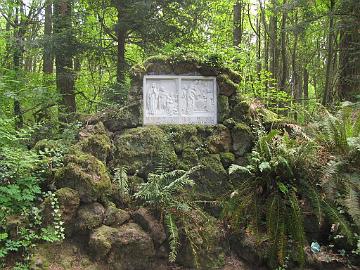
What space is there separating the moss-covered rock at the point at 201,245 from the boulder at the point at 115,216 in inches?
32.5

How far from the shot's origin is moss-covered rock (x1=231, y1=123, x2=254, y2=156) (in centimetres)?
623

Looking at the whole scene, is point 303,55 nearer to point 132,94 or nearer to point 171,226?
point 132,94

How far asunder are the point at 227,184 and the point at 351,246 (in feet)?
6.45

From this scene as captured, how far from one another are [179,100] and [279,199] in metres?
2.46

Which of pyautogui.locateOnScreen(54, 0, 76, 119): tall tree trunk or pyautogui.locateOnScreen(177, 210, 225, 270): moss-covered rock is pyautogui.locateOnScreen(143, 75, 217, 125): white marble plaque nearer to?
pyautogui.locateOnScreen(177, 210, 225, 270): moss-covered rock

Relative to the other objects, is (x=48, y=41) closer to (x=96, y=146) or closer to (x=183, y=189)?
(x=96, y=146)

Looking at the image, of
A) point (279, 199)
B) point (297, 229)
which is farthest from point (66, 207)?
point (297, 229)

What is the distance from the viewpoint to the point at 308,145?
5047 mm

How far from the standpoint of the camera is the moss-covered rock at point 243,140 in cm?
623

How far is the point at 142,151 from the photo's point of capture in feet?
19.3

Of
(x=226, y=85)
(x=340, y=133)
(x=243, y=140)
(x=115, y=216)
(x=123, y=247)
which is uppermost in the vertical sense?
(x=226, y=85)

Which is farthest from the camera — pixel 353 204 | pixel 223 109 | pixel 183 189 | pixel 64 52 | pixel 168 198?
pixel 64 52

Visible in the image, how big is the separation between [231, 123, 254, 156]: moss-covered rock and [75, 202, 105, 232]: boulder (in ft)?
8.48

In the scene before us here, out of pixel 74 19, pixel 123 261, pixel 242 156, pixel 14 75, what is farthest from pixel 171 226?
pixel 14 75
